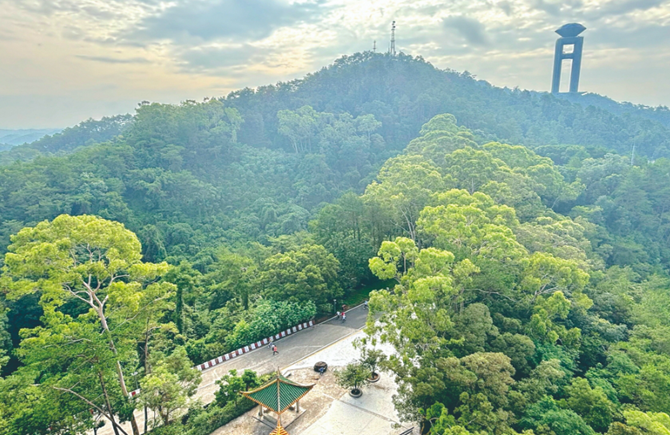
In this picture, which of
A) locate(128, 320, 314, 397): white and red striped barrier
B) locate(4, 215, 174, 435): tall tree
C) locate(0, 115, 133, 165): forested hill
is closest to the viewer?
locate(4, 215, 174, 435): tall tree

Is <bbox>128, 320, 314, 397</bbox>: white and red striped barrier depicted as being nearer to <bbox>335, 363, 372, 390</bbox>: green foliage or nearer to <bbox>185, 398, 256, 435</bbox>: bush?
<bbox>185, 398, 256, 435</bbox>: bush

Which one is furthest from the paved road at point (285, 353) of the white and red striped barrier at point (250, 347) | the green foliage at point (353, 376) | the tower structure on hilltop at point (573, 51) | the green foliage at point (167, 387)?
the tower structure on hilltop at point (573, 51)

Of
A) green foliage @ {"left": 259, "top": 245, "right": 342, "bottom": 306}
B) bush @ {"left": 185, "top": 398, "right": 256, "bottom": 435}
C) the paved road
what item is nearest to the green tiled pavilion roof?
bush @ {"left": 185, "top": 398, "right": 256, "bottom": 435}

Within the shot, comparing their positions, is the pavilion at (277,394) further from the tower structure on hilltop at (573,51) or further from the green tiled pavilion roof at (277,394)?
the tower structure on hilltop at (573,51)

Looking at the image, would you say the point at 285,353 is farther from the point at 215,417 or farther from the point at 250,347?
the point at 215,417

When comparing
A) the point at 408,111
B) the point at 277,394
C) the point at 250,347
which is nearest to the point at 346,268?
the point at 250,347

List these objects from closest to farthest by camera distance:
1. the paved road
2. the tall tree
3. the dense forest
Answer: the tall tree < the dense forest < the paved road

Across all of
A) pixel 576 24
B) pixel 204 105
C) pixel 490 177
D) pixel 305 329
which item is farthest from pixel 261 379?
pixel 576 24
